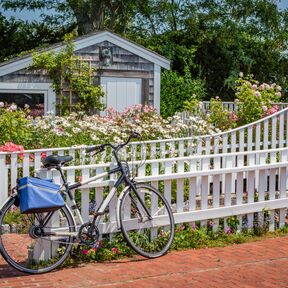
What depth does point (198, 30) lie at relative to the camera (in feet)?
88.3

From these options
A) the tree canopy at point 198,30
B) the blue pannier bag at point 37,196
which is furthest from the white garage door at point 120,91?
the blue pannier bag at point 37,196

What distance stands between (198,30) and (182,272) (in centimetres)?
2061

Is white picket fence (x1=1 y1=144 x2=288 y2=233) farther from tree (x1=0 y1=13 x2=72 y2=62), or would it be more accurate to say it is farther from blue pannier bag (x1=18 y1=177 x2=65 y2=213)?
tree (x1=0 y1=13 x2=72 y2=62)

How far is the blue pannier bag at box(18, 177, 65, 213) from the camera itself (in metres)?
6.87

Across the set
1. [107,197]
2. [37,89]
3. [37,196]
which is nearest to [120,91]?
[37,89]

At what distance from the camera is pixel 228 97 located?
26297mm

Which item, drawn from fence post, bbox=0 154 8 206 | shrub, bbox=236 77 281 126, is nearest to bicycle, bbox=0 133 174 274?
fence post, bbox=0 154 8 206

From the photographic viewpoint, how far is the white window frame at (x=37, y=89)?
18.6 m

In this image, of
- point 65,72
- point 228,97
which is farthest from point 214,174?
point 228,97

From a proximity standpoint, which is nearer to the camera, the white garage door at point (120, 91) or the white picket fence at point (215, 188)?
the white picket fence at point (215, 188)

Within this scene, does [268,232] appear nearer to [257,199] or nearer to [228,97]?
[257,199]

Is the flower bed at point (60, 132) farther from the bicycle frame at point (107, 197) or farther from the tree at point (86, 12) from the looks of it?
the tree at point (86, 12)

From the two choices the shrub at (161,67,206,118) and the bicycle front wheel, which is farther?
the shrub at (161,67,206,118)

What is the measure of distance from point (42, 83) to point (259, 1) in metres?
13.8
